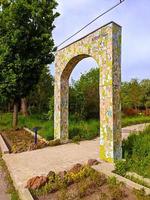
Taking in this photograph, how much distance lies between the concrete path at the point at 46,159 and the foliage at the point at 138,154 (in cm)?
121

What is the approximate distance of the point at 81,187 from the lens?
697 centimetres

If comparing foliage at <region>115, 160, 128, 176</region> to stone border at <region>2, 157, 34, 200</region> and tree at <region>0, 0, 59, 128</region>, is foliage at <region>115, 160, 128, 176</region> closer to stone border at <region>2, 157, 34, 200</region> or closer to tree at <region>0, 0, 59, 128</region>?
stone border at <region>2, 157, 34, 200</region>

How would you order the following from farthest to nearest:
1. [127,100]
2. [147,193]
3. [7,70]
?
[127,100], [7,70], [147,193]

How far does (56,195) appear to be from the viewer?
689 centimetres

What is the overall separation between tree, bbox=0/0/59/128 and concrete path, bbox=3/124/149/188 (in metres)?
Answer: 8.85

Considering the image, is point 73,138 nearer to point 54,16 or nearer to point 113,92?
point 113,92

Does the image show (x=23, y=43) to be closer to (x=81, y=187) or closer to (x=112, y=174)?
(x=112, y=174)

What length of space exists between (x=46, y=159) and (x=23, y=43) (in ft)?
39.5

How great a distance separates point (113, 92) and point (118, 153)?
183 centimetres

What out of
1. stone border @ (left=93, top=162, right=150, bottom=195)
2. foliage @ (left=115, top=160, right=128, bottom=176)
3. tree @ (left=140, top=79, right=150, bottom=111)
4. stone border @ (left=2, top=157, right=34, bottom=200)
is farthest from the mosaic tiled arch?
tree @ (left=140, top=79, right=150, bottom=111)

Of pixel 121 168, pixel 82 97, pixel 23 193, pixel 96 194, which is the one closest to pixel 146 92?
pixel 82 97

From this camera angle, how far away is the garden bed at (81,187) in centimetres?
647

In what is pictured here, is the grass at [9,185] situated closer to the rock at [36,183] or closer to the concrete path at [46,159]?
the concrete path at [46,159]

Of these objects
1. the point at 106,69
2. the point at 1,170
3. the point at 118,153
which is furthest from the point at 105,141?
the point at 1,170
